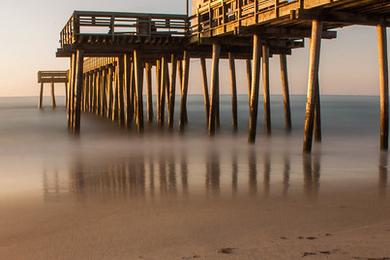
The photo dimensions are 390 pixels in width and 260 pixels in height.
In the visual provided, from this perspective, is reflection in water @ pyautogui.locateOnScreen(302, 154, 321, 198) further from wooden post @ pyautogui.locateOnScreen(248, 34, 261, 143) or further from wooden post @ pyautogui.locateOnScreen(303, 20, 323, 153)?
wooden post @ pyautogui.locateOnScreen(248, 34, 261, 143)

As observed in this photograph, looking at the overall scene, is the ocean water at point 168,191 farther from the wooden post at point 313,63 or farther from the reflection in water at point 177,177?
the wooden post at point 313,63

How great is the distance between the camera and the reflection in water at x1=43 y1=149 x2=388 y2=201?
377 inches

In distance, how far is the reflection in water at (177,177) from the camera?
9.58 m

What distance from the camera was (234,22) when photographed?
17.0 metres

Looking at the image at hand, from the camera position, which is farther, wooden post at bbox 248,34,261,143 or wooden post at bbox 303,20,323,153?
wooden post at bbox 248,34,261,143

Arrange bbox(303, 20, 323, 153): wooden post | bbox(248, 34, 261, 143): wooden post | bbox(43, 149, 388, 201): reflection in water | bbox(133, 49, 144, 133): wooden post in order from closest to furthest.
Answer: bbox(43, 149, 388, 201): reflection in water, bbox(303, 20, 323, 153): wooden post, bbox(248, 34, 261, 143): wooden post, bbox(133, 49, 144, 133): wooden post

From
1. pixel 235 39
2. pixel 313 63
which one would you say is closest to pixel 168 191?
pixel 313 63

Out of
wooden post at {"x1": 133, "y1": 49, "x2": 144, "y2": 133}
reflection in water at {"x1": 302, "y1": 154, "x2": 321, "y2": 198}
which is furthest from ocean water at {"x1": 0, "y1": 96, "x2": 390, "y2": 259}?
wooden post at {"x1": 133, "y1": 49, "x2": 144, "y2": 133}

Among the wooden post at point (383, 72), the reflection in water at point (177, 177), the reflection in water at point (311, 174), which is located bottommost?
the reflection in water at point (177, 177)

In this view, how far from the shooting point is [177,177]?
11.4 metres

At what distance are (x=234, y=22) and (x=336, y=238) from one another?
11.6 m

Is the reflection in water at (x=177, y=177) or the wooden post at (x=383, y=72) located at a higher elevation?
the wooden post at (x=383, y=72)

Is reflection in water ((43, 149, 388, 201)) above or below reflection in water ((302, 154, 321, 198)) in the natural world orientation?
below

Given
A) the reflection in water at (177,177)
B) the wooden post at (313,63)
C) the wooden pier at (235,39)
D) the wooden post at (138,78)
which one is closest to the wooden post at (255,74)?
the wooden pier at (235,39)
